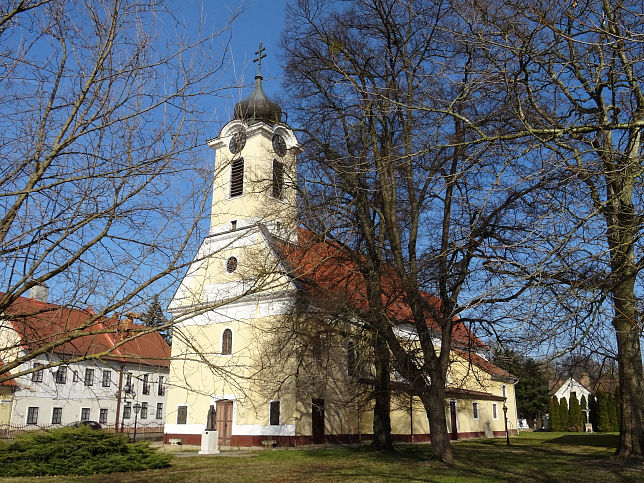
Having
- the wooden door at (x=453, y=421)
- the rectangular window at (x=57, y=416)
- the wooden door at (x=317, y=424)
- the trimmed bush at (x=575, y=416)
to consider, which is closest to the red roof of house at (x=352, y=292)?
the wooden door at (x=317, y=424)

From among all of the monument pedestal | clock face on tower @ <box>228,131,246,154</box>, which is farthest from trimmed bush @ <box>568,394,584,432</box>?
clock face on tower @ <box>228,131,246,154</box>

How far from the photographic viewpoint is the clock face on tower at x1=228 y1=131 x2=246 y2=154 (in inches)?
220

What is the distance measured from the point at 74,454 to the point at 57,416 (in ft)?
78.3

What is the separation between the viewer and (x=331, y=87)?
62.3 ft

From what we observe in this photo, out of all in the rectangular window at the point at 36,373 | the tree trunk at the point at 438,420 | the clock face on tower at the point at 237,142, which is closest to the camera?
the rectangular window at the point at 36,373

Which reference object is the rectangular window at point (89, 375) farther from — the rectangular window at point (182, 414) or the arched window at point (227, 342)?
the rectangular window at point (182, 414)

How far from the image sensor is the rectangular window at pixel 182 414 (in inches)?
1087

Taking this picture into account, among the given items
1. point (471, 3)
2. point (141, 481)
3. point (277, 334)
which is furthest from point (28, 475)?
point (471, 3)

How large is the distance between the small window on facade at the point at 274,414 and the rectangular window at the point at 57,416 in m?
18.9

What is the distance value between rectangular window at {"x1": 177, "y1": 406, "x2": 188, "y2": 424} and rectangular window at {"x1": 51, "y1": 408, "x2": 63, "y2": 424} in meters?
13.3

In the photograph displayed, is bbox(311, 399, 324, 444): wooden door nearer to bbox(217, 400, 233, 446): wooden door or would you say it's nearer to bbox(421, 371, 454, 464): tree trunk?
bbox(217, 400, 233, 446): wooden door

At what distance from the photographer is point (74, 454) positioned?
614 inches

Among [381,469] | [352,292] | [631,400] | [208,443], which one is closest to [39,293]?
[381,469]

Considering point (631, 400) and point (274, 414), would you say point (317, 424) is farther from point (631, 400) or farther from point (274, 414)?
point (631, 400)
